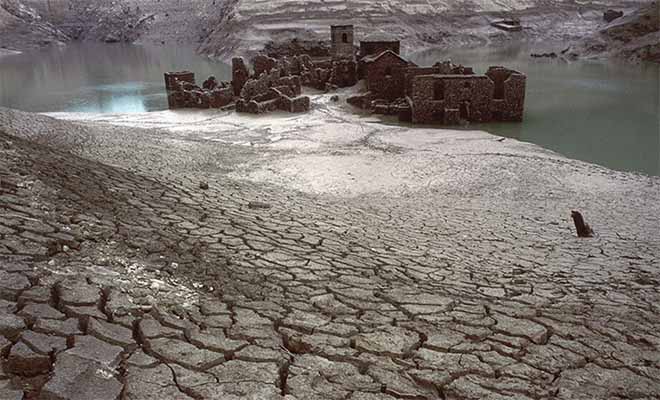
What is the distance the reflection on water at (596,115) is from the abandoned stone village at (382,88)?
1.20m

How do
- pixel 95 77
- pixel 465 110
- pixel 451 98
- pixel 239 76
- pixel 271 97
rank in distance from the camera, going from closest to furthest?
1. pixel 451 98
2. pixel 465 110
3. pixel 271 97
4. pixel 239 76
5. pixel 95 77

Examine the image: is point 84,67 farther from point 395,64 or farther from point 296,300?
point 296,300

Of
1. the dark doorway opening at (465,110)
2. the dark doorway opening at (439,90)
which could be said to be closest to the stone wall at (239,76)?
the dark doorway opening at (439,90)

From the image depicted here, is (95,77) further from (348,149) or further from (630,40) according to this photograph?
(630,40)

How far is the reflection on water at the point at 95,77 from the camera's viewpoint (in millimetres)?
30141

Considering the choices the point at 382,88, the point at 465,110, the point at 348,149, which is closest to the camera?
the point at 348,149

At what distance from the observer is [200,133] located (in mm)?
19625

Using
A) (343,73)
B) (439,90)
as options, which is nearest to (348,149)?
(439,90)

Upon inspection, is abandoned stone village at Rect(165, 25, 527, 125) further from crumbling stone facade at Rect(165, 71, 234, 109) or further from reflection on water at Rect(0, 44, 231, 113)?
reflection on water at Rect(0, 44, 231, 113)

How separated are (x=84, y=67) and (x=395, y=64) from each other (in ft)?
125

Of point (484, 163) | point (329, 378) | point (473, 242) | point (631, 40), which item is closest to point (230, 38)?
point (631, 40)

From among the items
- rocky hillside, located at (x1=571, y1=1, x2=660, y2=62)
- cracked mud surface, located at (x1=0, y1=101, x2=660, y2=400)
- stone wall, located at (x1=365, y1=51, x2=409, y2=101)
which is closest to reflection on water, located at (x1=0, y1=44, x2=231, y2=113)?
stone wall, located at (x1=365, y1=51, x2=409, y2=101)

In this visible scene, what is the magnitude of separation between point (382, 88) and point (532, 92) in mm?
9790

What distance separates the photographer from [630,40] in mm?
47000
